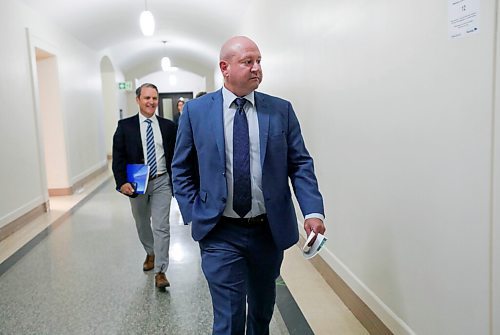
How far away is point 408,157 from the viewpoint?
2.04m

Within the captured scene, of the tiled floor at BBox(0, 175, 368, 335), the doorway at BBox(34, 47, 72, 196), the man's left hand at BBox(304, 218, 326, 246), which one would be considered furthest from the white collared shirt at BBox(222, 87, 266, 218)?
the doorway at BBox(34, 47, 72, 196)

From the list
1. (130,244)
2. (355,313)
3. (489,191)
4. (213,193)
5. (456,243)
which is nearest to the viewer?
(489,191)

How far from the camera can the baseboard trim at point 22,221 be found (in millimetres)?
4840

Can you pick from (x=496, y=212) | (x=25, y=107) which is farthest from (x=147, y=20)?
(x=496, y=212)

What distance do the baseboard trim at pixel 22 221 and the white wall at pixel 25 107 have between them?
66 mm

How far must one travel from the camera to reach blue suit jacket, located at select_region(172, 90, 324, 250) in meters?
1.87

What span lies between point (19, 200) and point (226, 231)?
4.41 meters

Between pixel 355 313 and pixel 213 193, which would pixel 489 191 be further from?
pixel 355 313

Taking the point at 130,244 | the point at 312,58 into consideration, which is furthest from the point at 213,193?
the point at 130,244

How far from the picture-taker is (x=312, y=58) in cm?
364

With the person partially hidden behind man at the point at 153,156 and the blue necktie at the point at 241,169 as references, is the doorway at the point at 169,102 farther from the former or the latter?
the blue necktie at the point at 241,169

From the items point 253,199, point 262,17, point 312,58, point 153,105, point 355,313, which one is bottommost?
point 355,313

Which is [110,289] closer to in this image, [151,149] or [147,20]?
[151,149]

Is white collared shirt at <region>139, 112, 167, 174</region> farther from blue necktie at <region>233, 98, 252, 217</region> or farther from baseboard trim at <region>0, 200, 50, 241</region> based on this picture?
baseboard trim at <region>0, 200, 50, 241</region>
